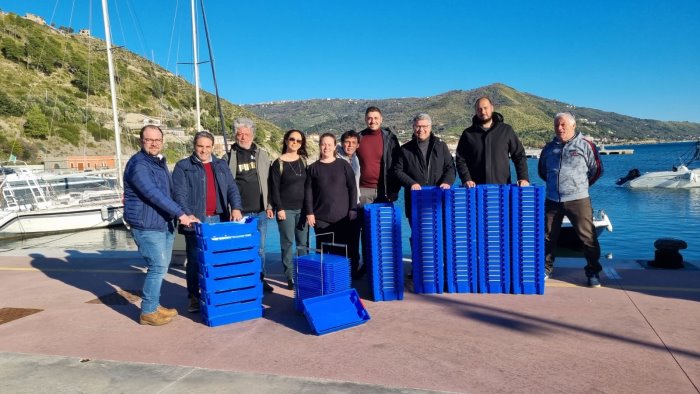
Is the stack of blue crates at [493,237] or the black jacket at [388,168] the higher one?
the black jacket at [388,168]

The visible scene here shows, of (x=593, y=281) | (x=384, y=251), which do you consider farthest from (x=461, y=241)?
(x=593, y=281)

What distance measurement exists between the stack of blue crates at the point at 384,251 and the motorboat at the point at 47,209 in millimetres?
18324

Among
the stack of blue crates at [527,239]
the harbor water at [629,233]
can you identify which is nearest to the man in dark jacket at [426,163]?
the stack of blue crates at [527,239]

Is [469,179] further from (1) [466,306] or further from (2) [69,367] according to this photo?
(2) [69,367]

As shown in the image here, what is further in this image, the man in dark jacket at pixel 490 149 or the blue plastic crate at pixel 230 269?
the man in dark jacket at pixel 490 149

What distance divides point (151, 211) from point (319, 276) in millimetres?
1686

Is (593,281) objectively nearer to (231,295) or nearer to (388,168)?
(388,168)

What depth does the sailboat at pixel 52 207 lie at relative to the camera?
19562mm

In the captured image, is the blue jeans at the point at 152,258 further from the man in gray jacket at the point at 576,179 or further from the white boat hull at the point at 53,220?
the white boat hull at the point at 53,220

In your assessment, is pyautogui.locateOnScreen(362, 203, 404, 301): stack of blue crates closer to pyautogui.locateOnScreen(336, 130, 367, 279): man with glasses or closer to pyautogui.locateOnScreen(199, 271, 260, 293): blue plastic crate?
pyautogui.locateOnScreen(336, 130, 367, 279): man with glasses

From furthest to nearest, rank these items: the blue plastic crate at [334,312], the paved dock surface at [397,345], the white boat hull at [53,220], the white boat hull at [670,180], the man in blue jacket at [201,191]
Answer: the white boat hull at [670,180], the white boat hull at [53,220], the man in blue jacket at [201,191], the blue plastic crate at [334,312], the paved dock surface at [397,345]

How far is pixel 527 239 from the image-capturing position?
5.30 metres

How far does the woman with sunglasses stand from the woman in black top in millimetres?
188

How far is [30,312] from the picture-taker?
541 cm
